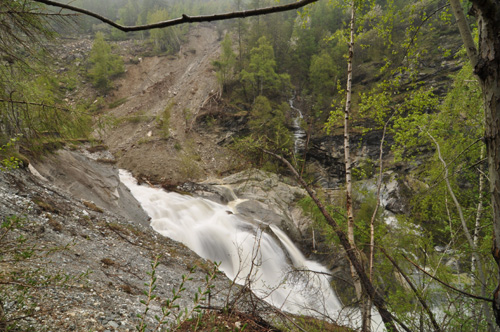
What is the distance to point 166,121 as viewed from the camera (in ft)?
90.3

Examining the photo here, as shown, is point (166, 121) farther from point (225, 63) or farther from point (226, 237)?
point (226, 237)

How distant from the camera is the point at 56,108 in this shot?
9.72ft

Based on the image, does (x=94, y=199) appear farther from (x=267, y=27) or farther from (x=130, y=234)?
(x=267, y=27)

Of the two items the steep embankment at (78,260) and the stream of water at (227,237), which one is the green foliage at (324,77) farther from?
the steep embankment at (78,260)

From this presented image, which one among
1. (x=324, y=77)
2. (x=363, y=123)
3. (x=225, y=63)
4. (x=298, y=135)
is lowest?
(x=363, y=123)

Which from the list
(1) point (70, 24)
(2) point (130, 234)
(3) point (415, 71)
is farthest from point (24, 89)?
(2) point (130, 234)

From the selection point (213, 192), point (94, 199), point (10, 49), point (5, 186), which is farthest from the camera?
point (213, 192)

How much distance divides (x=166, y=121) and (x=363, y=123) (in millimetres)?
20679

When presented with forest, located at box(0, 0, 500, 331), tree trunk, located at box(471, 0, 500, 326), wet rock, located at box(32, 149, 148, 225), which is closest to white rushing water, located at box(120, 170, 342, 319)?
wet rock, located at box(32, 149, 148, 225)

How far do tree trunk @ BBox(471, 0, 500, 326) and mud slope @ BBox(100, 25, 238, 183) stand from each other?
42.7ft

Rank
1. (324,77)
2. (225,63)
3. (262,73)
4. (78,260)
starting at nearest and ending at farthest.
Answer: (78,260), (262,73), (324,77), (225,63)

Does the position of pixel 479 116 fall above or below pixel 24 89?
above

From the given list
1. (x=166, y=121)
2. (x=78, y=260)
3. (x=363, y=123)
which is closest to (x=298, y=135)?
(x=363, y=123)

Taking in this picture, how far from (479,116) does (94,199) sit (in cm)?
1338
